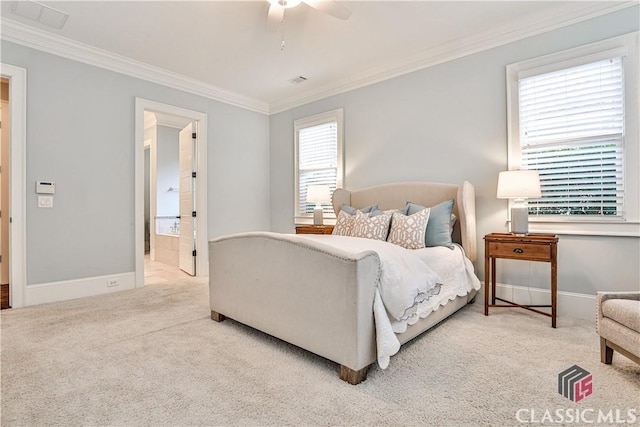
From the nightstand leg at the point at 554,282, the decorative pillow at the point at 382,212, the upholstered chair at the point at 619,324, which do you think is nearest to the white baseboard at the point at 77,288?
the decorative pillow at the point at 382,212

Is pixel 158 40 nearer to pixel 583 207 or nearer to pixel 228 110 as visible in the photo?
pixel 228 110

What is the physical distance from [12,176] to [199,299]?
213cm

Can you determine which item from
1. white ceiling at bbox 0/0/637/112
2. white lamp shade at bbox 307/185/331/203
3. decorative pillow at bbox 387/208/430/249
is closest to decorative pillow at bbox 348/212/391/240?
decorative pillow at bbox 387/208/430/249

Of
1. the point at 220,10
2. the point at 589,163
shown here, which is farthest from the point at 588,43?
the point at 220,10

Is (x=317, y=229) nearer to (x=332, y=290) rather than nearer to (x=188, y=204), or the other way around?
(x=188, y=204)

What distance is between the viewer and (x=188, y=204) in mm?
4914

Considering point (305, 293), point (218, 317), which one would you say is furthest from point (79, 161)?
point (305, 293)

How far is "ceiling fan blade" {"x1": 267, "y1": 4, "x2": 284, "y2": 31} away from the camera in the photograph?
8.25 feet

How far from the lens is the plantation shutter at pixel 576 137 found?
267 centimetres

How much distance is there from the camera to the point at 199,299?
347 centimetres

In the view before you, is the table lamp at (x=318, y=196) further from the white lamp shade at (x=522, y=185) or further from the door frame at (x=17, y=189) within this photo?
the door frame at (x=17, y=189)

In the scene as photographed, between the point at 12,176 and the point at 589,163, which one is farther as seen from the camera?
the point at 12,176

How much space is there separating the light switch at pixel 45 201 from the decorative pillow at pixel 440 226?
3783 mm

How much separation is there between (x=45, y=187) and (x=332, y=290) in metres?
3.30
